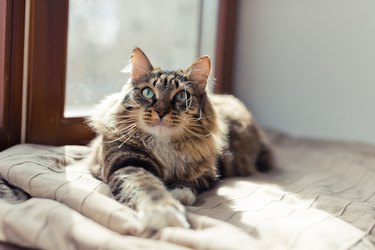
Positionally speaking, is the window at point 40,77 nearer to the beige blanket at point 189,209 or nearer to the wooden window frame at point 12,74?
the wooden window frame at point 12,74

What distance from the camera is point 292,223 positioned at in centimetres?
125

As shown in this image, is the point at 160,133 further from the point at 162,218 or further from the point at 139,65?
the point at 162,218

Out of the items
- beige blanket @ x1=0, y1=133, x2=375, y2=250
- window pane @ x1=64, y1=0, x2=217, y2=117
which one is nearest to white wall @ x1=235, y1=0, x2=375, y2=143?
window pane @ x1=64, y1=0, x2=217, y2=117

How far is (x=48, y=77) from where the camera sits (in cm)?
183

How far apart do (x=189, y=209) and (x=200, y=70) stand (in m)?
0.54

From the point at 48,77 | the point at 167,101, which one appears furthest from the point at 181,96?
the point at 48,77

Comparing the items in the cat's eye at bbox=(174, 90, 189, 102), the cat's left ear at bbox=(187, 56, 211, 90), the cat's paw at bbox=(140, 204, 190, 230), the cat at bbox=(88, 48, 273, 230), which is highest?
the cat's left ear at bbox=(187, 56, 211, 90)

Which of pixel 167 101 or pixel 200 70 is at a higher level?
pixel 200 70

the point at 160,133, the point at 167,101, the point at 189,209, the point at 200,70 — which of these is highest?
the point at 200,70

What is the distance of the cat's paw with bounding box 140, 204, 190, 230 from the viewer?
1147 mm

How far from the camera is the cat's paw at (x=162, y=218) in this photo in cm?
115

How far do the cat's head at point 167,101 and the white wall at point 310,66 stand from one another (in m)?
1.19

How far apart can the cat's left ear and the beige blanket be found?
0.42 m

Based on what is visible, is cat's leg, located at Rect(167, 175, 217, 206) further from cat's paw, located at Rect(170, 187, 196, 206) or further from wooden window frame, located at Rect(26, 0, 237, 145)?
wooden window frame, located at Rect(26, 0, 237, 145)
